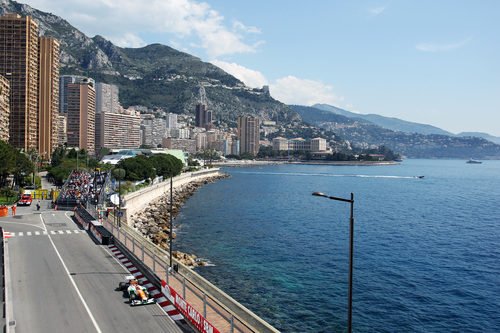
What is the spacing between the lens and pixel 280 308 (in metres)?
30.4

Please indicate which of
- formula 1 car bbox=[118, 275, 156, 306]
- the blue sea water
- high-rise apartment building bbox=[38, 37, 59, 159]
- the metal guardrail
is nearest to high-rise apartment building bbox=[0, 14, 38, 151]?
high-rise apartment building bbox=[38, 37, 59, 159]

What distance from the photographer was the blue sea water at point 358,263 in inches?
1176

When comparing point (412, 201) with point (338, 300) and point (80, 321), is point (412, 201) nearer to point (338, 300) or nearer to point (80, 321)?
point (338, 300)

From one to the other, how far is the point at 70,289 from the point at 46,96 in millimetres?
136967

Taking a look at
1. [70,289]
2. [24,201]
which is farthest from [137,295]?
[24,201]

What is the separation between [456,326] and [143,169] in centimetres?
7360

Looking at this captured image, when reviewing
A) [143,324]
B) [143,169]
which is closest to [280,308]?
[143,324]

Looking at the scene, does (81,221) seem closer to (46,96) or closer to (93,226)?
(93,226)

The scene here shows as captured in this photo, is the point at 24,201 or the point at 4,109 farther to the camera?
the point at 4,109

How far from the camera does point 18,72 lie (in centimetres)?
13088

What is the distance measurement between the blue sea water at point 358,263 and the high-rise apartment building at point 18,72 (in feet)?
253

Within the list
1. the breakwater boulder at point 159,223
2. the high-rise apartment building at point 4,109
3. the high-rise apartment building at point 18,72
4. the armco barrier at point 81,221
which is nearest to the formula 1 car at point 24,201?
the armco barrier at point 81,221

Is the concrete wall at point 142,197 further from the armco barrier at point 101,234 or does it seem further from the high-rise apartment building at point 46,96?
the high-rise apartment building at point 46,96

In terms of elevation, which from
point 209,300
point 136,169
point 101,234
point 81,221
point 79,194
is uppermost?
point 136,169
